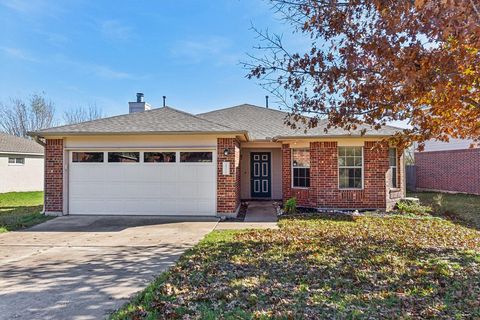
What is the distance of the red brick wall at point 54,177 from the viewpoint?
35.3 ft

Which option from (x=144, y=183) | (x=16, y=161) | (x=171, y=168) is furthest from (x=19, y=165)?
(x=171, y=168)

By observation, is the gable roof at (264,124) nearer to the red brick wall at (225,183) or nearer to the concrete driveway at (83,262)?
the red brick wall at (225,183)

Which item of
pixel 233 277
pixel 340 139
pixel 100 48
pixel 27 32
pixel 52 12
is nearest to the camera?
pixel 233 277

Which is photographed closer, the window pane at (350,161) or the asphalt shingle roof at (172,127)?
the asphalt shingle roof at (172,127)

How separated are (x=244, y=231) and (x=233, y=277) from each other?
11.6 ft

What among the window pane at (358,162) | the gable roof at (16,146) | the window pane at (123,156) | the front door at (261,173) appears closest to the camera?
the window pane at (123,156)

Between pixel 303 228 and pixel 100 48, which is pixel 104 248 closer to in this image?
pixel 303 228

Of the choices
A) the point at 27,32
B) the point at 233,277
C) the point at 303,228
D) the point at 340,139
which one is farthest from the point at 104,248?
the point at 27,32

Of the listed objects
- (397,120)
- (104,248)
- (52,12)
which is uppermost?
(52,12)

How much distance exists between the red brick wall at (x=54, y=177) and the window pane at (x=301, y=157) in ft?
27.2

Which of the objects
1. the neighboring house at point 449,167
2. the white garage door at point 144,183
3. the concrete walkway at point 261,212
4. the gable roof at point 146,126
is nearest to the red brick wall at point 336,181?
the concrete walkway at point 261,212

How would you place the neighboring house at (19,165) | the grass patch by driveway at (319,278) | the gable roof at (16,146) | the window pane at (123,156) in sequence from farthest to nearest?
the gable roof at (16,146)
the neighboring house at (19,165)
the window pane at (123,156)
the grass patch by driveway at (319,278)

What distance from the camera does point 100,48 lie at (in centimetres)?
1588

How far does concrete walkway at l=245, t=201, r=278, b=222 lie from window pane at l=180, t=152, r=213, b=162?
236 cm
